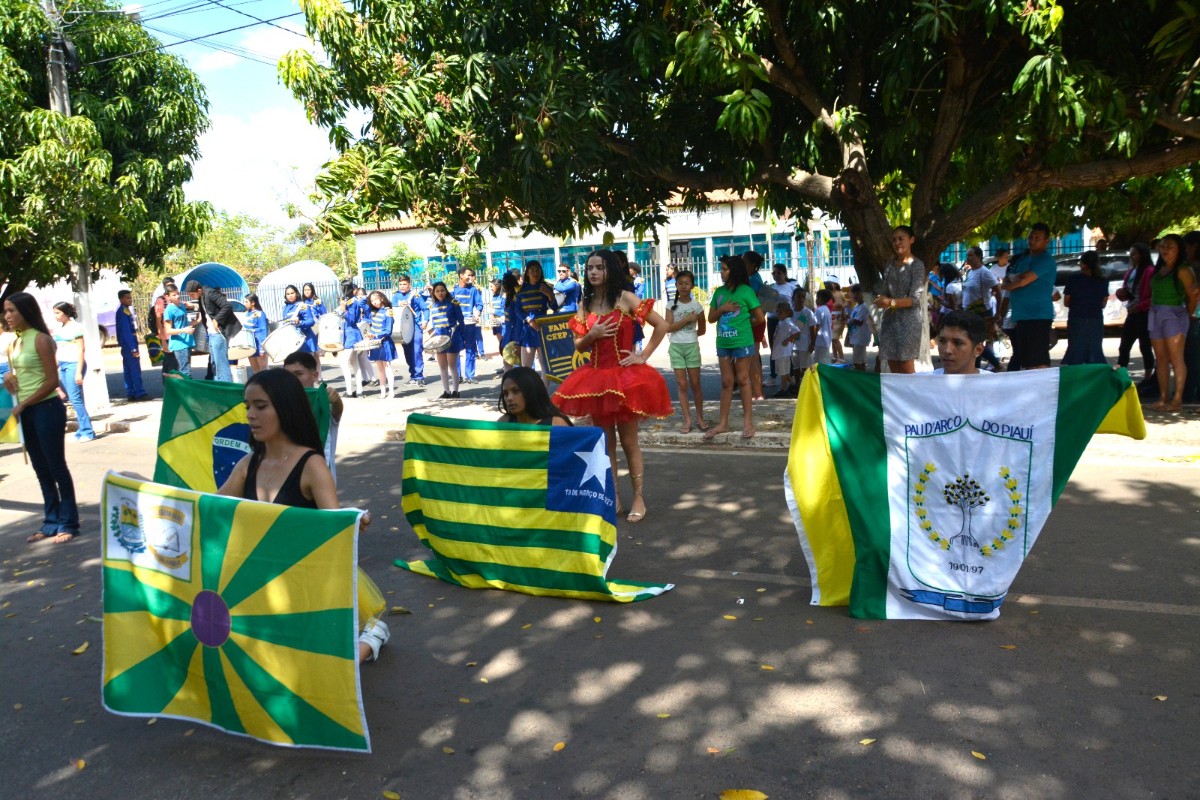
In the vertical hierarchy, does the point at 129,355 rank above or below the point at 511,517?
above

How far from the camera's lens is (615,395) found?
6.74m

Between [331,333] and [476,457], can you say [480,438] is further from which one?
[331,333]

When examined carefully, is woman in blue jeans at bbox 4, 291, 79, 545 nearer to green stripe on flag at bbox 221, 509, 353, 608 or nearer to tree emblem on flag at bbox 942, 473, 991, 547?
green stripe on flag at bbox 221, 509, 353, 608

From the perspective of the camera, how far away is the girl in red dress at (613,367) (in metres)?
6.78

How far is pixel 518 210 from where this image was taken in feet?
36.6

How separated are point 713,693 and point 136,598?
2474 millimetres

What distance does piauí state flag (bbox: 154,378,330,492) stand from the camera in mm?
6258

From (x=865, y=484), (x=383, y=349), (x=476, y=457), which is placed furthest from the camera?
(x=383, y=349)

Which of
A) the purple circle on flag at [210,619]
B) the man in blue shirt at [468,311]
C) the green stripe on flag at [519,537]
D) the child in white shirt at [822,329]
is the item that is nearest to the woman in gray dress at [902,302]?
the green stripe on flag at [519,537]

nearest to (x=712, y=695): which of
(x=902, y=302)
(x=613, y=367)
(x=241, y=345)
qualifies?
(x=613, y=367)

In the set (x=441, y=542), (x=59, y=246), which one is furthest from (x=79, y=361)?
(x=441, y=542)

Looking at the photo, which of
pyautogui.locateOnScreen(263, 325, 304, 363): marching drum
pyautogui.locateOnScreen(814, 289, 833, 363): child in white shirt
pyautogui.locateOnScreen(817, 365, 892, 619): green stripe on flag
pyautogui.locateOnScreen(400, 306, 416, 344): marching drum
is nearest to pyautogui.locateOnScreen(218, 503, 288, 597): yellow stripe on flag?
pyautogui.locateOnScreen(817, 365, 892, 619): green stripe on flag

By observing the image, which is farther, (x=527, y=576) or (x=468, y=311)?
(x=468, y=311)

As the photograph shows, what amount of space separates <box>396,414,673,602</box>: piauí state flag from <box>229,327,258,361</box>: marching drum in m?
10.5
